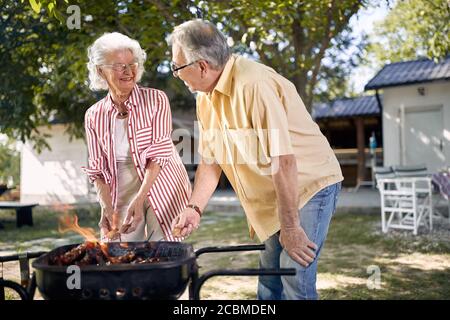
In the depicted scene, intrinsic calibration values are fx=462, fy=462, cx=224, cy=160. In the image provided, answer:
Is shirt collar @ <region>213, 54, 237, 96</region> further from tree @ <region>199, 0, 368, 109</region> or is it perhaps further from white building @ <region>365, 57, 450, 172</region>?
white building @ <region>365, 57, 450, 172</region>

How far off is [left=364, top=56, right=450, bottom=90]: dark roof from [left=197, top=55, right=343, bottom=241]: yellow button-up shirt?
9706 mm

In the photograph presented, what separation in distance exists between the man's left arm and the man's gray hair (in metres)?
0.47

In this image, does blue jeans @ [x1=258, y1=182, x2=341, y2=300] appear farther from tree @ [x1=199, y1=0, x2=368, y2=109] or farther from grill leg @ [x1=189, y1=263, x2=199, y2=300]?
tree @ [x1=199, y1=0, x2=368, y2=109]

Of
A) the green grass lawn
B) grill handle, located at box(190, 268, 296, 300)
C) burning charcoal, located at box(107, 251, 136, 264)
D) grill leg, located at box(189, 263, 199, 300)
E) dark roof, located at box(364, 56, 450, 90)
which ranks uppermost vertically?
dark roof, located at box(364, 56, 450, 90)

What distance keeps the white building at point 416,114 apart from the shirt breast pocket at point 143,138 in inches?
389

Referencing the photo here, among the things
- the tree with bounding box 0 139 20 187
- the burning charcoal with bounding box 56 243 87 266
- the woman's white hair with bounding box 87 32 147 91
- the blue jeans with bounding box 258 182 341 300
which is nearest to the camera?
the burning charcoal with bounding box 56 243 87 266

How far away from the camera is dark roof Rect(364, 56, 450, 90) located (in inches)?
422

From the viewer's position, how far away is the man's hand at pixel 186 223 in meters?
2.13

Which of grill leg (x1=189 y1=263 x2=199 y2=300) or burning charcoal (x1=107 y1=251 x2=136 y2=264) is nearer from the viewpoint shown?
grill leg (x1=189 y1=263 x2=199 y2=300)

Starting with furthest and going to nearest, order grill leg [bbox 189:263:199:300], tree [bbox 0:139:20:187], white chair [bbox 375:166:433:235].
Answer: tree [bbox 0:139:20:187]
white chair [bbox 375:166:433:235]
grill leg [bbox 189:263:199:300]

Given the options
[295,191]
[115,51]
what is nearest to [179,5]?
[115,51]

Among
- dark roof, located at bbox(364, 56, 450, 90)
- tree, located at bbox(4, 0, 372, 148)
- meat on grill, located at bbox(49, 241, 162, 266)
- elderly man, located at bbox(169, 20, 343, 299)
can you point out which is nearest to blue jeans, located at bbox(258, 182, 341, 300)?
elderly man, located at bbox(169, 20, 343, 299)

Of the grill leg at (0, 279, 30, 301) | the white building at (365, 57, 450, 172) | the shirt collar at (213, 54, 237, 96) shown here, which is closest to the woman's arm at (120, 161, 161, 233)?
the shirt collar at (213, 54, 237, 96)

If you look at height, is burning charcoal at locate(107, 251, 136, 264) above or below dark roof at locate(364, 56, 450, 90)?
below
